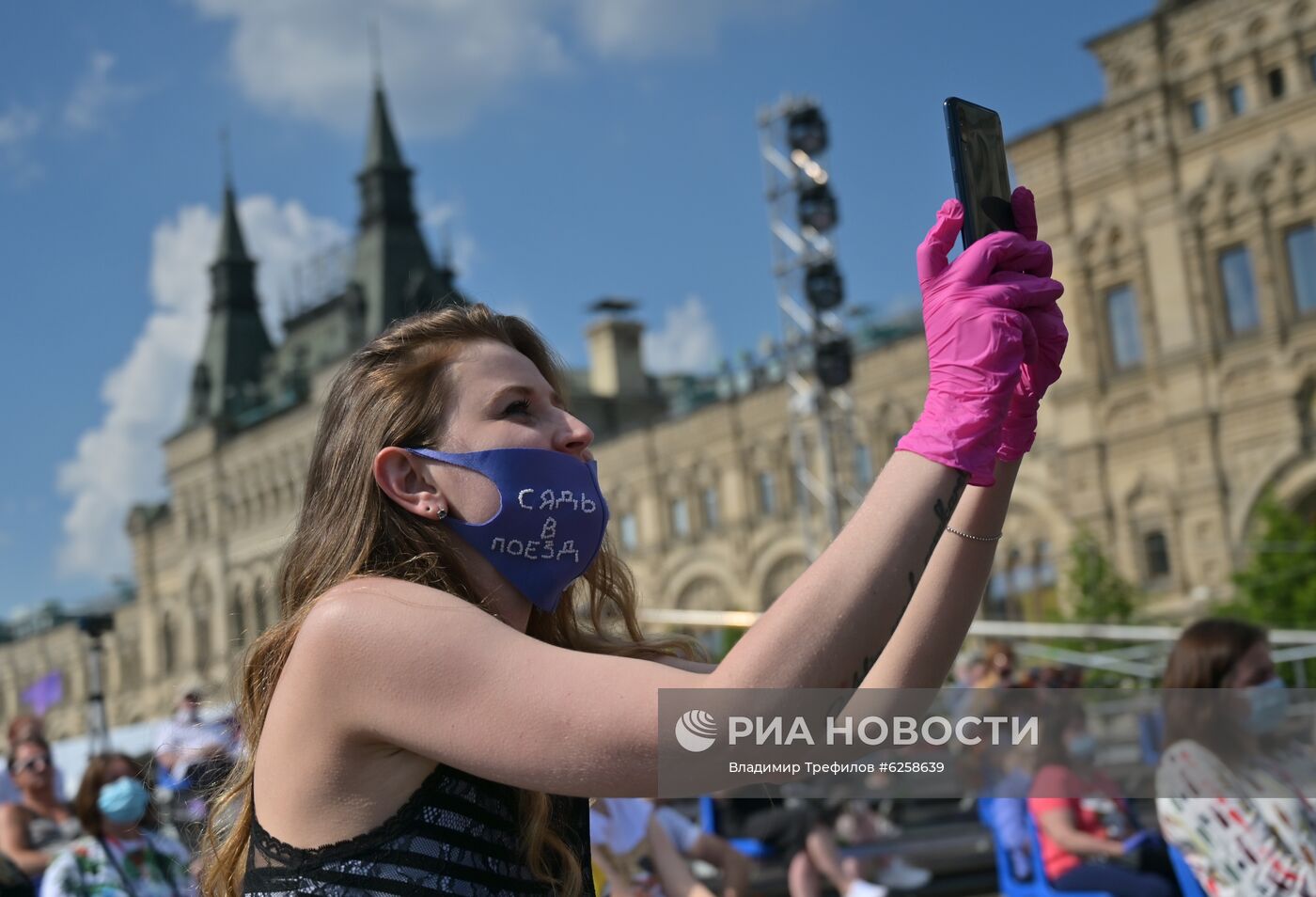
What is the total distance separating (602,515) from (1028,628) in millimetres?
17857

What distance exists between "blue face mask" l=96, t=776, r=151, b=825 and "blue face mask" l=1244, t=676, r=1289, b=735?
13.1 feet

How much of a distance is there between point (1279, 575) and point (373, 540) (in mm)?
24494

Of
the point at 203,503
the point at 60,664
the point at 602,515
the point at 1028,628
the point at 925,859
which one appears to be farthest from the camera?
the point at 60,664

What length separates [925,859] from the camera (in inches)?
493

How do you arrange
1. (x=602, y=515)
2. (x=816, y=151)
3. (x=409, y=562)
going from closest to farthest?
1. (x=409, y=562)
2. (x=602, y=515)
3. (x=816, y=151)

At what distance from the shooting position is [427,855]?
168 centimetres

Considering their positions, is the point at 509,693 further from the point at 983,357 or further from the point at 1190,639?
the point at 1190,639

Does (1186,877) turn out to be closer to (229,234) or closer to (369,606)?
(369,606)

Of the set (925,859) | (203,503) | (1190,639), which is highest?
(203,503)

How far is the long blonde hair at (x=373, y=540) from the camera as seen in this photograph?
180 cm

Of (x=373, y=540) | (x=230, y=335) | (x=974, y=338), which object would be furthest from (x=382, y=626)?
(x=230, y=335)

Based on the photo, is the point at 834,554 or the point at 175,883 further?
the point at 175,883

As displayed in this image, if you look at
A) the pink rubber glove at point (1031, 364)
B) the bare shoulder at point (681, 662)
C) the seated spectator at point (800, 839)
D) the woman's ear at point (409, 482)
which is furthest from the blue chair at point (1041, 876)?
the woman's ear at point (409, 482)

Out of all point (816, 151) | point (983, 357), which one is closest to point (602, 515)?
point (983, 357)
